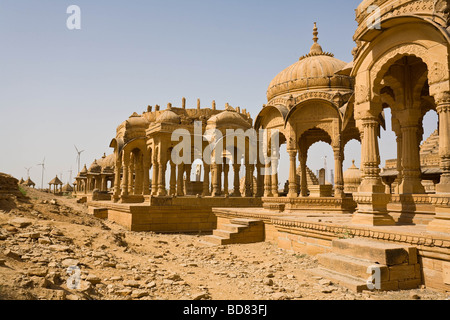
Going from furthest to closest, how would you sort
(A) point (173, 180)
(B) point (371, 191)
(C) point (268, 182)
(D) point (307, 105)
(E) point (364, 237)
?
1. (A) point (173, 180)
2. (C) point (268, 182)
3. (D) point (307, 105)
4. (B) point (371, 191)
5. (E) point (364, 237)

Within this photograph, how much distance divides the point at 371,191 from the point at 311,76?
9.22m

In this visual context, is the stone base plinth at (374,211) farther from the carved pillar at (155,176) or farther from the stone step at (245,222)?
the carved pillar at (155,176)

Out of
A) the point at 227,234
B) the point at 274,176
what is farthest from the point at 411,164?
the point at 274,176

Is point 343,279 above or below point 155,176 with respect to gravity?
below

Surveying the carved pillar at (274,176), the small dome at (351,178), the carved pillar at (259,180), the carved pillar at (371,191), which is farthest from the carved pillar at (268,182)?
the small dome at (351,178)

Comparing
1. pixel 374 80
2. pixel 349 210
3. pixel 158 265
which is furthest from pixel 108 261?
pixel 349 210

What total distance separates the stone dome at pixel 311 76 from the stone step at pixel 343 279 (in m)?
10.9

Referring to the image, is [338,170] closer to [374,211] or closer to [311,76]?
[311,76]

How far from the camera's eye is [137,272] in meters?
6.53

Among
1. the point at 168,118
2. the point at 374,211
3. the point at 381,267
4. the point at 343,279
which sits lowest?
the point at 343,279

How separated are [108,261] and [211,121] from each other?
549 inches

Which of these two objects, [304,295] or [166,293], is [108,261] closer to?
[166,293]

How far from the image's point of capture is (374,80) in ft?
26.2
